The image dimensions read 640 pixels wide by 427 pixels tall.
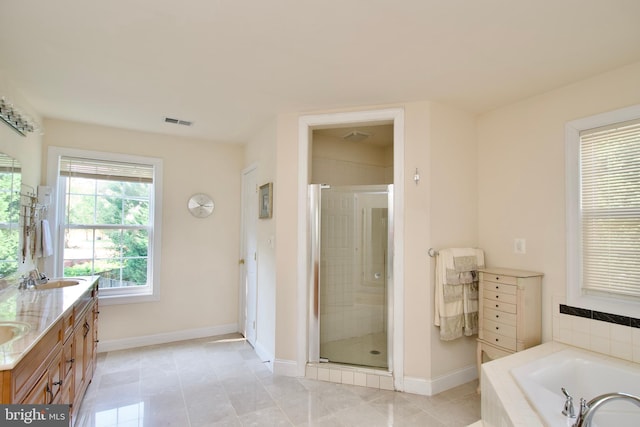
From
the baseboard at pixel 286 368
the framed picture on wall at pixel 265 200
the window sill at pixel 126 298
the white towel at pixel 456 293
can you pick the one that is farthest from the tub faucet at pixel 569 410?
the window sill at pixel 126 298

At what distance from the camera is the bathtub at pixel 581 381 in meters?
1.70

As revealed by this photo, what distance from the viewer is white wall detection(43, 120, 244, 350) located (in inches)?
139

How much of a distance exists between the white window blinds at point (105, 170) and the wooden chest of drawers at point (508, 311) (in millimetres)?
3770

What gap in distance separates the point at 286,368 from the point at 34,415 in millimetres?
1941

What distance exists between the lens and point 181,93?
262 cm

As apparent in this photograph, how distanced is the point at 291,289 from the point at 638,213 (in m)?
2.65

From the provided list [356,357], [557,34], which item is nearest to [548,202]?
[557,34]

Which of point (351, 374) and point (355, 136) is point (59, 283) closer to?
point (351, 374)

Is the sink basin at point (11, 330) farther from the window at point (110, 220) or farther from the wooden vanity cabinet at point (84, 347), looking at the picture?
the window at point (110, 220)

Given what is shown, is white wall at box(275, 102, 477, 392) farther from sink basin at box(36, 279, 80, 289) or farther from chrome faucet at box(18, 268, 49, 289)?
chrome faucet at box(18, 268, 49, 289)

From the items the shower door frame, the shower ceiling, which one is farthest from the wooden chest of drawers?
the shower ceiling

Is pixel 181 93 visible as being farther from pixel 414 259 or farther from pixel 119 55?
pixel 414 259

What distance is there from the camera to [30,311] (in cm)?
174

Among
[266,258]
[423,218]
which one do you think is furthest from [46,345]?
[423,218]
